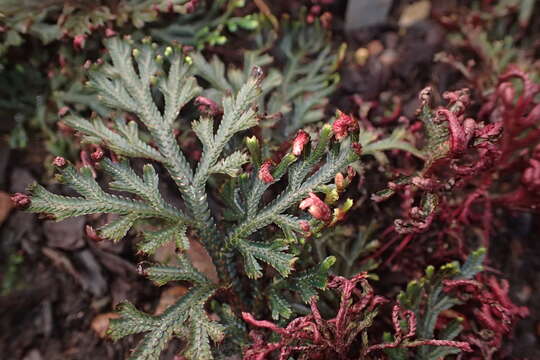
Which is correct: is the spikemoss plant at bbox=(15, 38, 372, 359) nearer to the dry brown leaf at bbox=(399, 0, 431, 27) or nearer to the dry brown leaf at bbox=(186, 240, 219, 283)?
the dry brown leaf at bbox=(186, 240, 219, 283)

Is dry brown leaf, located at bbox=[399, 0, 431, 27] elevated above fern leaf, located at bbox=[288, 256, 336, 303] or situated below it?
above

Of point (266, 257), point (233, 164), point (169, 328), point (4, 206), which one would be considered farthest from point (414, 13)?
point (4, 206)

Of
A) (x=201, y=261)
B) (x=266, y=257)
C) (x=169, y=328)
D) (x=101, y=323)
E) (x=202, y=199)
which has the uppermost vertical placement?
(x=202, y=199)

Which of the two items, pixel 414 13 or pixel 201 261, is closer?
pixel 201 261

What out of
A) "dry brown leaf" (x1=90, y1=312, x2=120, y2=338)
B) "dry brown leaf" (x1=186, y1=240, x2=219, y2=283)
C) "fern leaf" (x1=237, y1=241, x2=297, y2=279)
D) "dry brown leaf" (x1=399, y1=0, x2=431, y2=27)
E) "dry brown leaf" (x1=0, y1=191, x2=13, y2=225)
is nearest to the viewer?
"fern leaf" (x1=237, y1=241, x2=297, y2=279)

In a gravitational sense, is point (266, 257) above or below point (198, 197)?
below

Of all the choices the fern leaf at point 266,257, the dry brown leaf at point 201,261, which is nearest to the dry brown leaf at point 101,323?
the dry brown leaf at point 201,261

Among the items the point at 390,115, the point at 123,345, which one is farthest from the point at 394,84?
the point at 123,345

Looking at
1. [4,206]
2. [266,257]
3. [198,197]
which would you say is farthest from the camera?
[4,206]

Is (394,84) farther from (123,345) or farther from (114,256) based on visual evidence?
(123,345)

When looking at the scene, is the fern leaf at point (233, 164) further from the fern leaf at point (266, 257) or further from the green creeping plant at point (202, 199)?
the fern leaf at point (266, 257)

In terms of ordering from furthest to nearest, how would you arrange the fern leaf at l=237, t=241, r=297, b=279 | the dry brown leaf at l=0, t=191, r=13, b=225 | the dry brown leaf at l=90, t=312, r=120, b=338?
the dry brown leaf at l=0, t=191, r=13, b=225
the dry brown leaf at l=90, t=312, r=120, b=338
the fern leaf at l=237, t=241, r=297, b=279

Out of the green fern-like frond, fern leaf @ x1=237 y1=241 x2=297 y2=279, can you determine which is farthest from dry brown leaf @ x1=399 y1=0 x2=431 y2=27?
the green fern-like frond

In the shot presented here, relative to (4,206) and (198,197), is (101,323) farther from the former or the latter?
(198,197)
